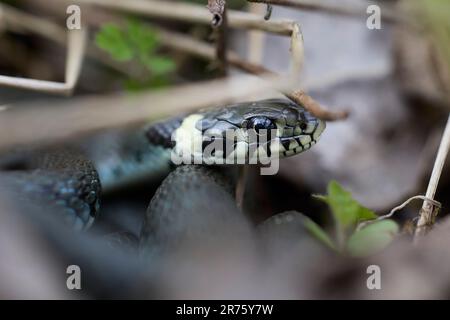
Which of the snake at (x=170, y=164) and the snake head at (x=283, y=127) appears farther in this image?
the snake head at (x=283, y=127)

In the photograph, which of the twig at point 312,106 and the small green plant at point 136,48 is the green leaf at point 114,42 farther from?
the twig at point 312,106

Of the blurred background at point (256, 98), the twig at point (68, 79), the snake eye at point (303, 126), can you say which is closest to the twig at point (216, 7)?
the blurred background at point (256, 98)

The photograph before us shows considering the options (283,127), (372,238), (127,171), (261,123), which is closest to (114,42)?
(127,171)

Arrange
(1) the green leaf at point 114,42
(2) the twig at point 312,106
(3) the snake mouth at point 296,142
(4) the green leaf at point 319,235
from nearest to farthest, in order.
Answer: (4) the green leaf at point 319,235
(2) the twig at point 312,106
(3) the snake mouth at point 296,142
(1) the green leaf at point 114,42

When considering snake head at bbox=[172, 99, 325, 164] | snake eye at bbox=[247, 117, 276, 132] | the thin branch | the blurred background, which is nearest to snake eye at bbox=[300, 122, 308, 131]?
snake head at bbox=[172, 99, 325, 164]
